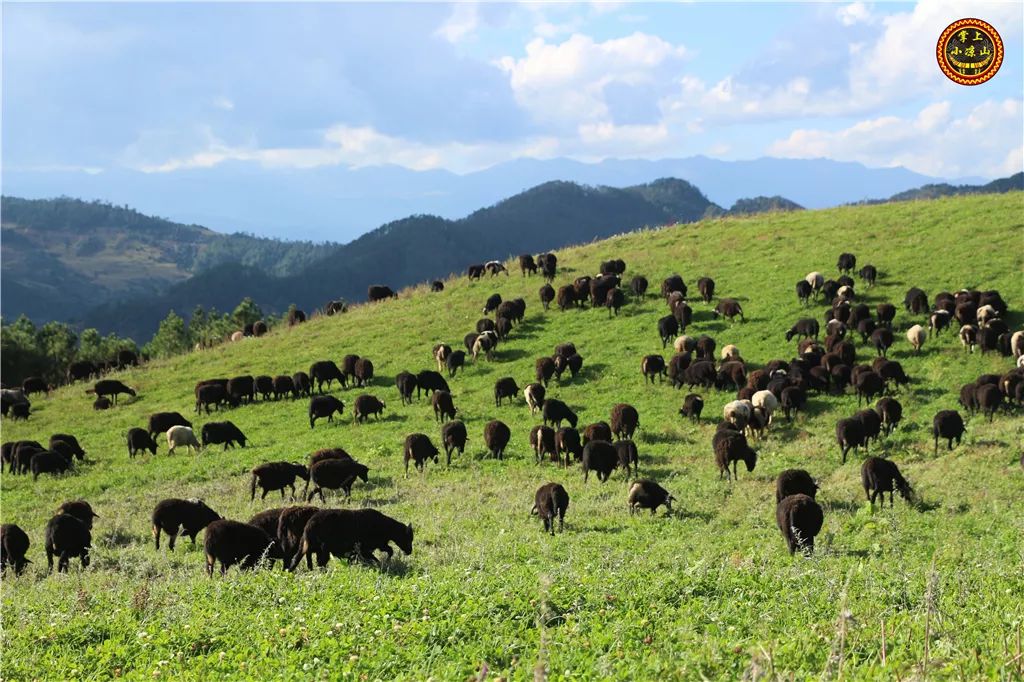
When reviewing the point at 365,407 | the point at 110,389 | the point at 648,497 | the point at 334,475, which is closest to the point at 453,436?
the point at 334,475

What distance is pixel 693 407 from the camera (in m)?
26.8

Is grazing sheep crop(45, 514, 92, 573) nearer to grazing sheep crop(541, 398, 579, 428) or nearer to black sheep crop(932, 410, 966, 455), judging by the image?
grazing sheep crop(541, 398, 579, 428)

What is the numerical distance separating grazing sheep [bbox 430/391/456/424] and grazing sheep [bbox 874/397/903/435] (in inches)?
574

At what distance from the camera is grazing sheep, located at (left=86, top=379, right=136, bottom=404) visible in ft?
126

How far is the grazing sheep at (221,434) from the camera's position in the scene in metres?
28.8

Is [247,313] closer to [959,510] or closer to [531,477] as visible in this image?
[531,477]

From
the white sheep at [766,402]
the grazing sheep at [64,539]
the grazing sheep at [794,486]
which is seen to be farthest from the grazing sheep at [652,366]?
the grazing sheep at [64,539]

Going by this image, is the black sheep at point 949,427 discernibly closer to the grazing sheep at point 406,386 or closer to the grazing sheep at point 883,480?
the grazing sheep at point 883,480

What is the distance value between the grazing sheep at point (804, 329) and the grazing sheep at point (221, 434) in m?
22.8

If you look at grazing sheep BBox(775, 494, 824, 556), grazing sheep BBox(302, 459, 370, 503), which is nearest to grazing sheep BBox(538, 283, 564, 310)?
grazing sheep BBox(302, 459, 370, 503)

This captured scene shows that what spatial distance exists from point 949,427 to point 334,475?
1707 cm

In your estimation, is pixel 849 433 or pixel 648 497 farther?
pixel 849 433

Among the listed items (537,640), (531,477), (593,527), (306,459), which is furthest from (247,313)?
(537,640)

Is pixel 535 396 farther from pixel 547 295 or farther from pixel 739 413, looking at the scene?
pixel 547 295
